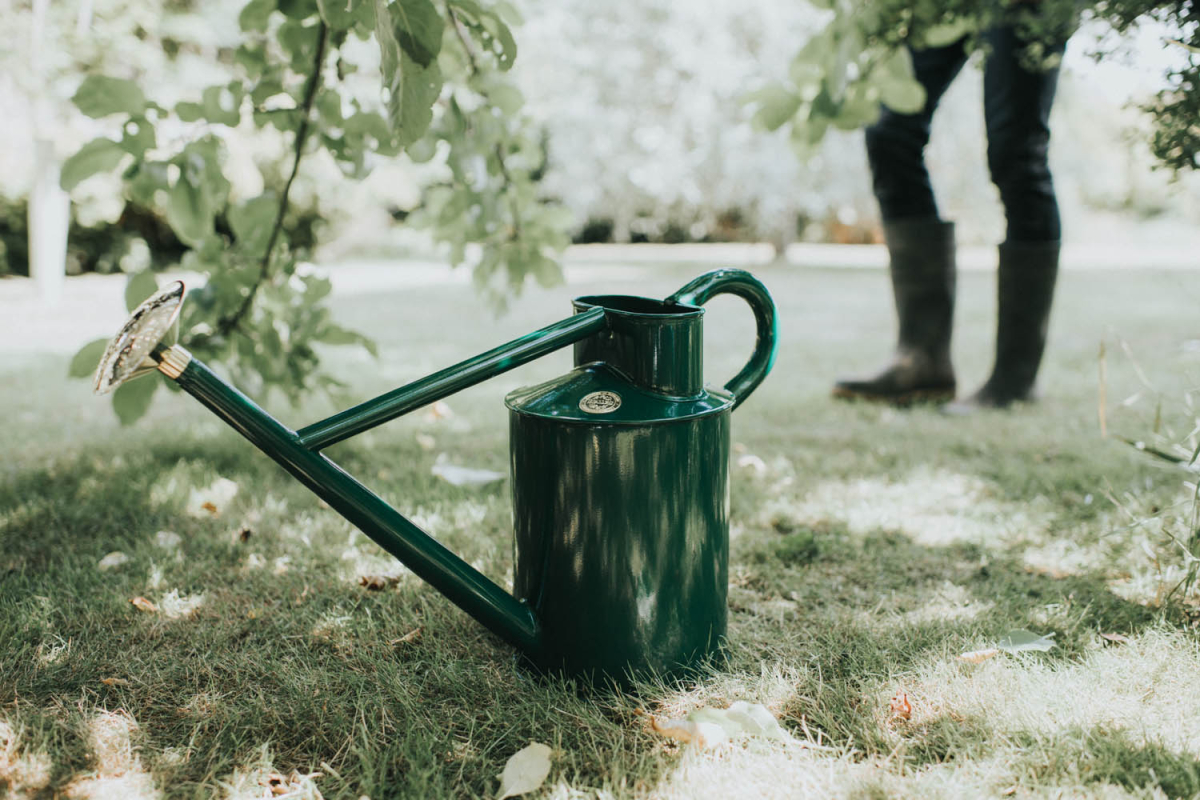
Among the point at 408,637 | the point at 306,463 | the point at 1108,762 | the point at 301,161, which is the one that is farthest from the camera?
the point at 301,161

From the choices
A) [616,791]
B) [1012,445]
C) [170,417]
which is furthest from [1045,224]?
[170,417]

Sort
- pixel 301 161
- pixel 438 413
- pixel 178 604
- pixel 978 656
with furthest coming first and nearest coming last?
pixel 438 413 → pixel 301 161 → pixel 178 604 → pixel 978 656

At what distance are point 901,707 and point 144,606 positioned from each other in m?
1.17

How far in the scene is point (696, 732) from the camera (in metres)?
1.03

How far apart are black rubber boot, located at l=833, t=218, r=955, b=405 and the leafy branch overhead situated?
1.30 meters

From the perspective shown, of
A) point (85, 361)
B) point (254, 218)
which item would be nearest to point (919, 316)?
point (254, 218)

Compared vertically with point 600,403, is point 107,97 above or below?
above

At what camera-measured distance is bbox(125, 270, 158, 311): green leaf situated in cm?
170

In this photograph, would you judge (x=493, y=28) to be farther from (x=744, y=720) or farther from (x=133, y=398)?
(x=744, y=720)

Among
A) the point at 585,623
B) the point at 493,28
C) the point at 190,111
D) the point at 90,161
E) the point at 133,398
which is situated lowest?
the point at 585,623

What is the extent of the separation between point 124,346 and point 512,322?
4.15m

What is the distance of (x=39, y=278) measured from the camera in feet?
19.8

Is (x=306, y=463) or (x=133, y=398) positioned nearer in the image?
(x=306, y=463)

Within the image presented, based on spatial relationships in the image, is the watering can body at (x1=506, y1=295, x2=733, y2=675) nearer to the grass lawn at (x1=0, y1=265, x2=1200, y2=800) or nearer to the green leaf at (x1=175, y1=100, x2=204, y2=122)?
the grass lawn at (x1=0, y1=265, x2=1200, y2=800)
